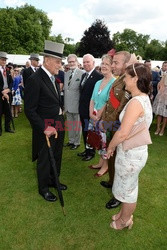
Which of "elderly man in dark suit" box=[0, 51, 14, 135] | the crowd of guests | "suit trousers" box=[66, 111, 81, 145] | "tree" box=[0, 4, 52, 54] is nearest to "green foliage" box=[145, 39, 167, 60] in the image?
"tree" box=[0, 4, 52, 54]

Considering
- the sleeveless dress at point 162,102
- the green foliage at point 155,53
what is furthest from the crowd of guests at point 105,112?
the green foliage at point 155,53

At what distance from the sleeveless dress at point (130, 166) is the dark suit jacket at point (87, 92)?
2.26 meters

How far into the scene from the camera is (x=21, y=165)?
4.82 meters

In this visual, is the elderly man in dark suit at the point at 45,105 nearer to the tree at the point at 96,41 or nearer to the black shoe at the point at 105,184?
the black shoe at the point at 105,184

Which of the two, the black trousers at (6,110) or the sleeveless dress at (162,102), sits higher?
the sleeveless dress at (162,102)

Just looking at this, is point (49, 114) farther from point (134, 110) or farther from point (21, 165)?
point (21, 165)

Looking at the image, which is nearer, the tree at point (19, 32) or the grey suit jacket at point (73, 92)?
the grey suit jacket at point (73, 92)

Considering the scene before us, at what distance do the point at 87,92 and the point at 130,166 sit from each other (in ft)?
8.37

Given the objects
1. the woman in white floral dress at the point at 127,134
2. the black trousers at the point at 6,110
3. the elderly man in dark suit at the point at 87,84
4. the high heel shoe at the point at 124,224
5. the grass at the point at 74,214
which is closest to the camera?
the woman in white floral dress at the point at 127,134

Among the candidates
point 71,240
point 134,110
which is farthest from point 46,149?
point 134,110

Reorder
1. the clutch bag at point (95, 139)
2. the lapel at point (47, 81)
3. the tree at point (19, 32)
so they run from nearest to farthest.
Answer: the lapel at point (47, 81), the clutch bag at point (95, 139), the tree at point (19, 32)

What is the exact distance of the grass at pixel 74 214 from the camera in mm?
Answer: 2861

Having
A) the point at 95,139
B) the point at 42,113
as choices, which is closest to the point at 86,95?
the point at 95,139

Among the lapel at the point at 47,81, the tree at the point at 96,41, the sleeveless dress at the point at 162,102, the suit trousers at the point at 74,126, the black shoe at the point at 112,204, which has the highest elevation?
the tree at the point at 96,41
